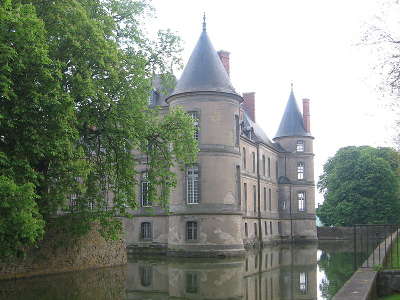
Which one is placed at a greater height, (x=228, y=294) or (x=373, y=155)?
(x=373, y=155)

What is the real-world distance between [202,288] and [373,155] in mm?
40742

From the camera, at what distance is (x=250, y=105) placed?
45625 mm

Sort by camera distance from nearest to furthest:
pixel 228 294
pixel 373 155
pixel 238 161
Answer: pixel 228 294
pixel 238 161
pixel 373 155

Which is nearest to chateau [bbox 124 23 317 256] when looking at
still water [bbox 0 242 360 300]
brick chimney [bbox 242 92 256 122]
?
still water [bbox 0 242 360 300]

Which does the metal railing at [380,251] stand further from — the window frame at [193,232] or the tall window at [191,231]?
the tall window at [191,231]

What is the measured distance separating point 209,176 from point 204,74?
5.60m

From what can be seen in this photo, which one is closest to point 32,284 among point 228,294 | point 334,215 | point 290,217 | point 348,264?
point 228,294

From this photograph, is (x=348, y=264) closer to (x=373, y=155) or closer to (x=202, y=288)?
(x=202, y=288)

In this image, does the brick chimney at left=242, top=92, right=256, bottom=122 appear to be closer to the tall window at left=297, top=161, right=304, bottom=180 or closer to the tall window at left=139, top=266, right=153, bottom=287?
the tall window at left=297, top=161, right=304, bottom=180

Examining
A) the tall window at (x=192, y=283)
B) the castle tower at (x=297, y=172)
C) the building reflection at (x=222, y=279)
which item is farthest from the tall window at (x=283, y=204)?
the tall window at (x=192, y=283)

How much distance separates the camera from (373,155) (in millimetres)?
52750

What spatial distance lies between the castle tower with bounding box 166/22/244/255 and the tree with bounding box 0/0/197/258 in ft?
28.4

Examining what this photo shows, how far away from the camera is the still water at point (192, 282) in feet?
48.0

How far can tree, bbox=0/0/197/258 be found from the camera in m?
12.6
